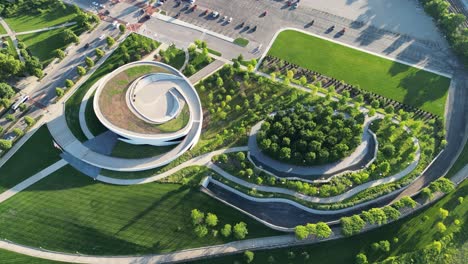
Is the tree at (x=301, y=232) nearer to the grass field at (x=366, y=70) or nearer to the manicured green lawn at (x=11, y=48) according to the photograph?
the grass field at (x=366, y=70)

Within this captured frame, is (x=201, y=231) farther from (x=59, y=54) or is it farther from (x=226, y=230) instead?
(x=59, y=54)

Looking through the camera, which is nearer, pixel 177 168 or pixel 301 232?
pixel 301 232

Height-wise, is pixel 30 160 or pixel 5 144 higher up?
pixel 5 144

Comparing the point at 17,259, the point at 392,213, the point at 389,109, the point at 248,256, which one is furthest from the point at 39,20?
the point at 392,213

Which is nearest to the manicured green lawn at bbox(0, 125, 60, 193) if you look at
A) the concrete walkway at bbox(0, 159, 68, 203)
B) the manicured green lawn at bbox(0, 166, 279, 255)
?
the concrete walkway at bbox(0, 159, 68, 203)

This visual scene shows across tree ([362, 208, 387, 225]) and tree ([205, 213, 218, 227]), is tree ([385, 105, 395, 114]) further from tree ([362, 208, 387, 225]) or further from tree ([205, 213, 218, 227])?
tree ([205, 213, 218, 227])

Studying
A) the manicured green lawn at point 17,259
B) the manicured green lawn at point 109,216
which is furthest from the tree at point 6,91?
the manicured green lawn at point 17,259
